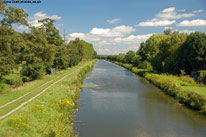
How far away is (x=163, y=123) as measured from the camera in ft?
52.6

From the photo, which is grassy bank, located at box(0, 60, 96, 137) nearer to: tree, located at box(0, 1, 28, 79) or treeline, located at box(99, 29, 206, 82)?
tree, located at box(0, 1, 28, 79)

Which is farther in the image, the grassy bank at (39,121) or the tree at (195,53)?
the tree at (195,53)

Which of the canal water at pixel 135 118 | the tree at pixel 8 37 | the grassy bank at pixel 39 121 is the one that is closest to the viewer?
the grassy bank at pixel 39 121

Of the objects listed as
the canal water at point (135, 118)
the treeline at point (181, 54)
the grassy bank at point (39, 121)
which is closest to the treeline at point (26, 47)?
the grassy bank at point (39, 121)

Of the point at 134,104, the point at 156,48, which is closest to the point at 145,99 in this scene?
the point at 134,104

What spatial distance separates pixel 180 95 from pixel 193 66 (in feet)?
47.0

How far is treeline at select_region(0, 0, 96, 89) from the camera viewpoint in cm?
1750

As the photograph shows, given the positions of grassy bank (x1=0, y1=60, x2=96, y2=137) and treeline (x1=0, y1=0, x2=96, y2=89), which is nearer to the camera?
grassy bank (x1=0, y1=60, x2=96, y2=137)

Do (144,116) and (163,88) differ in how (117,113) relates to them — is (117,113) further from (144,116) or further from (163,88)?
(163,88)

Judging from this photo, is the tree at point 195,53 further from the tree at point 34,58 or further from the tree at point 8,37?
the tree at point 8,37

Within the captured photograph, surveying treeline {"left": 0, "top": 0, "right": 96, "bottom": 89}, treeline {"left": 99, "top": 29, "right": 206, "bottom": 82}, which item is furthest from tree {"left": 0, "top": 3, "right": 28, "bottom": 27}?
treeline {"left": 99, "top": 29, "right": 206, "bottom": 82}

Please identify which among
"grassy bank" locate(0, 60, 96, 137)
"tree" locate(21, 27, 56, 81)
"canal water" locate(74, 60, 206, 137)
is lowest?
"canal water" locate(74, 60, 206, 137)

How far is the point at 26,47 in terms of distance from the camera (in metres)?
21.5

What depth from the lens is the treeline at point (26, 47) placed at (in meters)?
17.5
